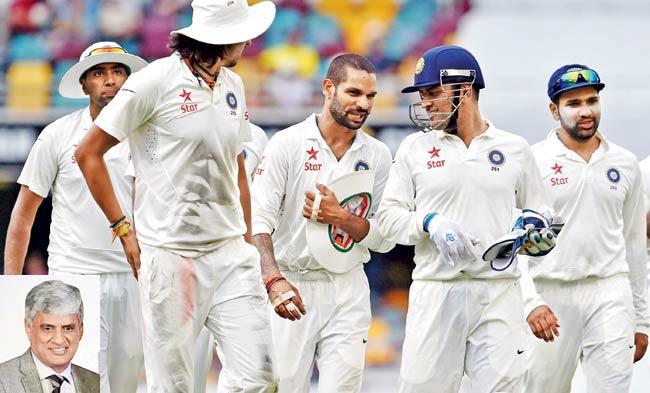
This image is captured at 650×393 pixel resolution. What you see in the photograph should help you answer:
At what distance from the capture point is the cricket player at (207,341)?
7.54 metres

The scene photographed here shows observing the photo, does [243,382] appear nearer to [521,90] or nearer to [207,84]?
[207,84]

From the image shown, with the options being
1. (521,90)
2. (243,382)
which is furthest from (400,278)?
(243,382)

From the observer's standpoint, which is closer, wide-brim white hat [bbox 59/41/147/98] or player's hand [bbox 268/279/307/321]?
player's hand [bbox 268/279/307/321]

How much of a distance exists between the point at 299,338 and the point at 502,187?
1.27 m

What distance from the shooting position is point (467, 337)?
6.29 metres

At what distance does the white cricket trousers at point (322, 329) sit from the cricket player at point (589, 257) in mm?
960

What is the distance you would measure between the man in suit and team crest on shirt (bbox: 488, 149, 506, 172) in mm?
1762

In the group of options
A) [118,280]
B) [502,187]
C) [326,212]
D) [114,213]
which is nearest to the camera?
[114,213]

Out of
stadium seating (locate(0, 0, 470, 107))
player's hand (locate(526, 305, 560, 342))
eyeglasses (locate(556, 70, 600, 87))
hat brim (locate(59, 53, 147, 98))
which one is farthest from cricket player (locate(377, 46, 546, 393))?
stadium seating (locate(0, 0, 470, 107))

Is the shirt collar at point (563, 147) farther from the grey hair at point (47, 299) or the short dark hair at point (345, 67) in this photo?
the grey hair at point (47, 299)

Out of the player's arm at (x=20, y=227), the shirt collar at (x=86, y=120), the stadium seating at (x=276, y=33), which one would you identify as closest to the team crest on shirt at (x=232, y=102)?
the shirt collar at (x=86, y=120)

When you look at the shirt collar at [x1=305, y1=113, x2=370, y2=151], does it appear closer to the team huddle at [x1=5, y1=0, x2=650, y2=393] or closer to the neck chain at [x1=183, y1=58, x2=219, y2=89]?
the team huddle at [x1=5, y1=0, x2=650, y2=393]

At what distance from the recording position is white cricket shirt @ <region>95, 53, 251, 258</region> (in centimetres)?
560

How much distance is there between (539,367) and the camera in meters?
7.37
